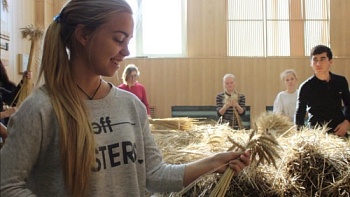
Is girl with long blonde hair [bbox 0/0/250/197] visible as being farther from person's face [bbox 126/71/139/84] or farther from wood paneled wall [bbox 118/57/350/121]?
wood paneled wall [bbox 118/57/350/121]

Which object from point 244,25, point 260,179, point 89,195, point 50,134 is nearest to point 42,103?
point 50,134

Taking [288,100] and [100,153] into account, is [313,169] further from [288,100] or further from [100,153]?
[288,100]

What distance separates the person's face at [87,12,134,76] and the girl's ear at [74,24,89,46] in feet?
0.04

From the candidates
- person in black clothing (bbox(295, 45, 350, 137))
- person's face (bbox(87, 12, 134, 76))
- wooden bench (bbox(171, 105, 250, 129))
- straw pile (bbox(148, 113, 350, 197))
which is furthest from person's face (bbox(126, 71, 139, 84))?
person's face (bbox(87, 12, 134, 76))

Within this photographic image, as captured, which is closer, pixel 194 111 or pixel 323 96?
pixel 323 96

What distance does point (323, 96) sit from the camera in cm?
256

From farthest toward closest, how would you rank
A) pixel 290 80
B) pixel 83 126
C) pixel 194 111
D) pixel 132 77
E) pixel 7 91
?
1. pixel 194 111
2. pixel 132 77
3. pixel 290 80
4. pixel 7 91
5. pixel 83 126

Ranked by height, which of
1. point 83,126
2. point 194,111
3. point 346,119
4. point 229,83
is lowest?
point 194,111

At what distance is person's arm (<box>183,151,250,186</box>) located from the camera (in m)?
1.03

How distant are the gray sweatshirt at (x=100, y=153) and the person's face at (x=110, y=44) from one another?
0.07 metres

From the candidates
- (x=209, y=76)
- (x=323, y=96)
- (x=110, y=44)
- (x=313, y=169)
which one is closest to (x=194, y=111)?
(x=209, y=76)

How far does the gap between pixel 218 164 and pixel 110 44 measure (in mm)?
411

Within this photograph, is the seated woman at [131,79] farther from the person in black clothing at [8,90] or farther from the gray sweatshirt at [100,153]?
the gray sweatshirt at [100,153]

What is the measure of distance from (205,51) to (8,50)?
8.34 ft
